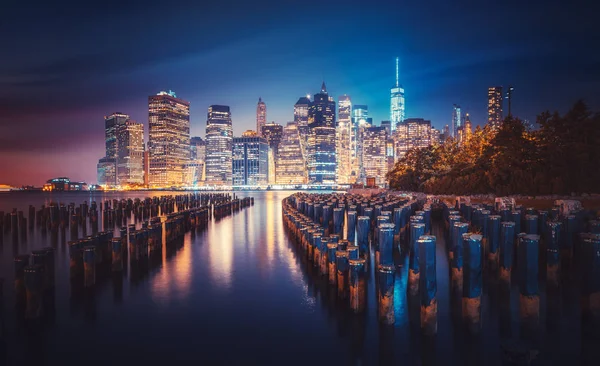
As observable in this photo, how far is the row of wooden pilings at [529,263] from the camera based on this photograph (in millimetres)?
7766

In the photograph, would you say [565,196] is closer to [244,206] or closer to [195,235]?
[195,235]

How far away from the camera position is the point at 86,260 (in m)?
11.6

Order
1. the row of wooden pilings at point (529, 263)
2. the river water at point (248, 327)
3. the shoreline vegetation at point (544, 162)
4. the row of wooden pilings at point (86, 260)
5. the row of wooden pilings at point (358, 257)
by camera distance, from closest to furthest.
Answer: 1. the river water at point (248, 327)
2. the row of wooden pilings at point (529, 263)
3. the row of wooden pilings at point (358, 257)
4. the row of wooden pilings at point (86, 260)
5. the shoreline vegetation at point (544, 162)

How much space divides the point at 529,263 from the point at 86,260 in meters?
11.4

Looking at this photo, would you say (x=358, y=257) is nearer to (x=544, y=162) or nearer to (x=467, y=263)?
(x=467, y=263)

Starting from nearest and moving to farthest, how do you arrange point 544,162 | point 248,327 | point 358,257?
point 248,327 < point 358,257 < point 544,162

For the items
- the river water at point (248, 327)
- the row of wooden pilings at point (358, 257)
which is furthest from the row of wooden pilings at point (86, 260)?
the row of wooden pilings at point (358, 257)

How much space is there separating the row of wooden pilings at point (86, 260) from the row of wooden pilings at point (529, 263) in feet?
30.6

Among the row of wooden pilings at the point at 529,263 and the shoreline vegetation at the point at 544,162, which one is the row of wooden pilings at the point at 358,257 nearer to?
the row of wooden pilings at the point at 529,263

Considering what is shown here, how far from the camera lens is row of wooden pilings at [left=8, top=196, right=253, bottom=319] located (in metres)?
9.10

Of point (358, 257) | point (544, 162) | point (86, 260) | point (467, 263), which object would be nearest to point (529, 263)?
point (467, 263)

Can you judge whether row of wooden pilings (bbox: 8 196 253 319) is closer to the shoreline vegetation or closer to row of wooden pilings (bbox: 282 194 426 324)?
row of wooden pilings (bbox: 282 194 426 324)

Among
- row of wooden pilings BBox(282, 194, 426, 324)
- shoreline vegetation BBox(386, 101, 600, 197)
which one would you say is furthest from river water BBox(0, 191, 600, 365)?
shoreline vegetation BBox(386, 101, 600, 197)

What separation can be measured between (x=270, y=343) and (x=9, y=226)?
25.8 m
